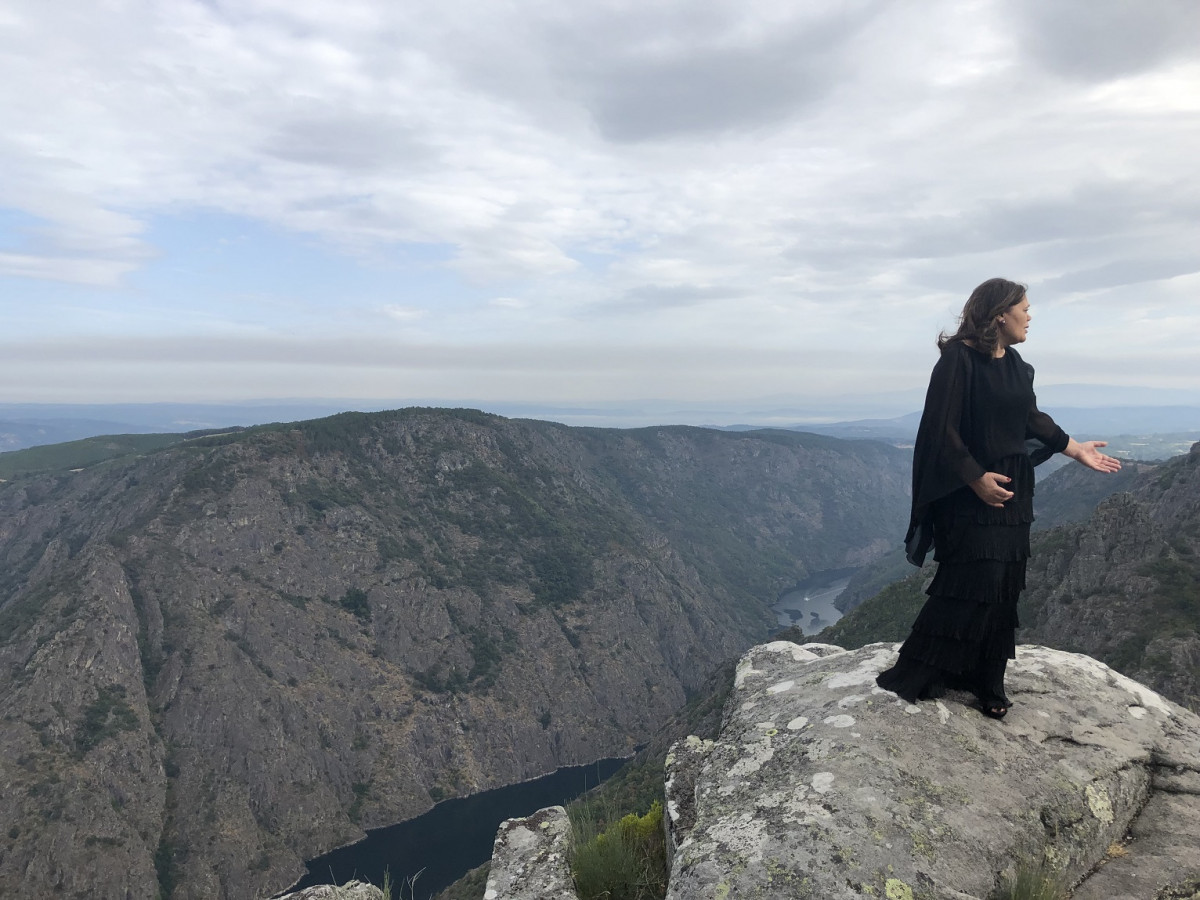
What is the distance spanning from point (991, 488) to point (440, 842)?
427ft

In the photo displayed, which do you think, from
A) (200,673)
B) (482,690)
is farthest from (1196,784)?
(482,690)

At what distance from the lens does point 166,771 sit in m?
102

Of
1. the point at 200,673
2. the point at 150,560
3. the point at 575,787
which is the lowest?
the point at 575,787

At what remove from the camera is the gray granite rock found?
598 centimetres

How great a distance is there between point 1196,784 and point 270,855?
12578cm

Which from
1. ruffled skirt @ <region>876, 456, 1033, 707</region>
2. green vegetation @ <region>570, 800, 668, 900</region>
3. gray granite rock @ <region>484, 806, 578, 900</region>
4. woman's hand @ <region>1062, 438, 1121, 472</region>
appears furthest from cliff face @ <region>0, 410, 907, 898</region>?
woman's hand @ <region>1062, 438, 1121, 472</region>

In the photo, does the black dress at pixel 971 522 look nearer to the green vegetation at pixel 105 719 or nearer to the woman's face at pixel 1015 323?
the woman's face at pixel 1015 323

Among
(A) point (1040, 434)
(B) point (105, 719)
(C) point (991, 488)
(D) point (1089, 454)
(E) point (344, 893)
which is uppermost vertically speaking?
(A) point (1040, 434)

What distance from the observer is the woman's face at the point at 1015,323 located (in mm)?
6898

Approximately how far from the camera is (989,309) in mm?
6914

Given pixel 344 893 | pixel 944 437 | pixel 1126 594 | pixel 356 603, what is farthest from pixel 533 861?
pixel 356 603

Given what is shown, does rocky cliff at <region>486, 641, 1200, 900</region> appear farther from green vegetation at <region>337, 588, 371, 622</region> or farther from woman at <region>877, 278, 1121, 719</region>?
green vegetation at <region>337, 588, 371, 622</region>

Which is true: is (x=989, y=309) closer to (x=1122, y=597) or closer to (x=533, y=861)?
(x=533, y=861)

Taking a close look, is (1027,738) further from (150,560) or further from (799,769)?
(150,560)
